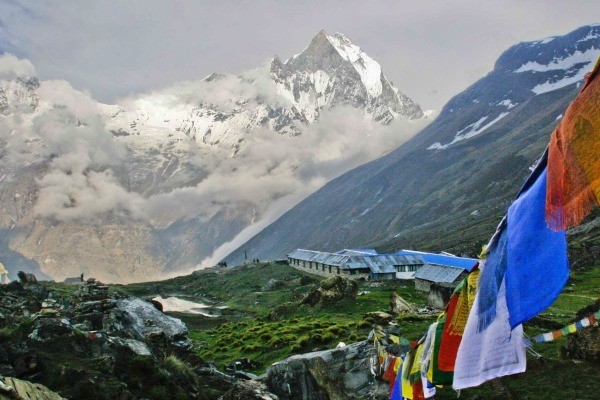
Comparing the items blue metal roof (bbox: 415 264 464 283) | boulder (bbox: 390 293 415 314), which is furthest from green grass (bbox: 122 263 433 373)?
blue metal roof (bbox: 415 264 464 283)

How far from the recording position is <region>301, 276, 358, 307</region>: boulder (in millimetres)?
55906

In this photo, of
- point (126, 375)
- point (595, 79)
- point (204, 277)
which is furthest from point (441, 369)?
point (204, 277)

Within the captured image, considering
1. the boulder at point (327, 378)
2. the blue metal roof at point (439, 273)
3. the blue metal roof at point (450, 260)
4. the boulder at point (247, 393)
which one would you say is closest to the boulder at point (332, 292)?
the blue metal roof at point (439, 273)

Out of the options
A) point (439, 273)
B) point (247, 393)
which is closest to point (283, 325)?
point (247, 393)

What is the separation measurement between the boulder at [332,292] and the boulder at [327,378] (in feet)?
100

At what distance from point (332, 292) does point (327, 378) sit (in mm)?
32922

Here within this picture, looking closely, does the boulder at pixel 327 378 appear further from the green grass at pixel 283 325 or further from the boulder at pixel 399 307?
the boulder at pixel 399 307

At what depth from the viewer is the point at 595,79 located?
6.68 meters

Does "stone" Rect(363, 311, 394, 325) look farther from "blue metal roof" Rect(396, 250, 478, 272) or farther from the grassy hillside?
"blue metal roof" Rect(396, 250, 478, 272)

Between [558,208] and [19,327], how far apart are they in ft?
73.8

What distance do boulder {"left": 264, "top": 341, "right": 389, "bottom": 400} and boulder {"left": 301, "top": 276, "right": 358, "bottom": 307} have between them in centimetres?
3050

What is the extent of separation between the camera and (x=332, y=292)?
56.6 m

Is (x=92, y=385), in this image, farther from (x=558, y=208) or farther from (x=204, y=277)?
(x=204, y=277)

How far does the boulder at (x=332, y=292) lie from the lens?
2201 inches
